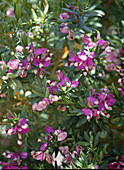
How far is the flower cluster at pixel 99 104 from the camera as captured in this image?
106 centimetres

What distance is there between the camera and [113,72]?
59.1 inches

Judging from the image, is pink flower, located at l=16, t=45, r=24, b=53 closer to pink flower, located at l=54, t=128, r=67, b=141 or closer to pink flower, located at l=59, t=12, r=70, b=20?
pink flower, located at l=59, t=12, r=70, b=20

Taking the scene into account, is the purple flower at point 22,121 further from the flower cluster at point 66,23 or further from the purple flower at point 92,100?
the flower cluster at point 66,23

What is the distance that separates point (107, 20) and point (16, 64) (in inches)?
47.1

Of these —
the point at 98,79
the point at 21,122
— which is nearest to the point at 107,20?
the point at 98,79

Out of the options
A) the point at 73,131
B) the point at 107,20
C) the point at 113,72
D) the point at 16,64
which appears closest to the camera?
the point at 16,64

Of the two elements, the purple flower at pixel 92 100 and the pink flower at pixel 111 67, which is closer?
the purple flower at pixel 92 100

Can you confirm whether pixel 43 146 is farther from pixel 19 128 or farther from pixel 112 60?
pixel 112 60

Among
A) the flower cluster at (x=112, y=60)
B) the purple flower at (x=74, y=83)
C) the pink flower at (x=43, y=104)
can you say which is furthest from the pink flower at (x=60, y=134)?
the flower cluster at (x=112, y=60)

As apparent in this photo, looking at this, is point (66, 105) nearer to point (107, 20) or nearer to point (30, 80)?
point (30, 80)

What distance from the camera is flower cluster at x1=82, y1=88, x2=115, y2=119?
1062 mm

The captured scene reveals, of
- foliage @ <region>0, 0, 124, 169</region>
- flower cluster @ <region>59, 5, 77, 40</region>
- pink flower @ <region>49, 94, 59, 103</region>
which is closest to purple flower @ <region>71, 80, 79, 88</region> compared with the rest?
foliage @ <region>0, 0, 124, 169</region>

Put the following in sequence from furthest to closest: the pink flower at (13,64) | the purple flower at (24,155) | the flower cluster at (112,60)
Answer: the flower cluster at (112,60) < the purple flower at (24,155) < the pink flower at (13,64)

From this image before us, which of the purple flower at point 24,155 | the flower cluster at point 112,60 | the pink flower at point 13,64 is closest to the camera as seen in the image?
the pink flower at point 13,64
